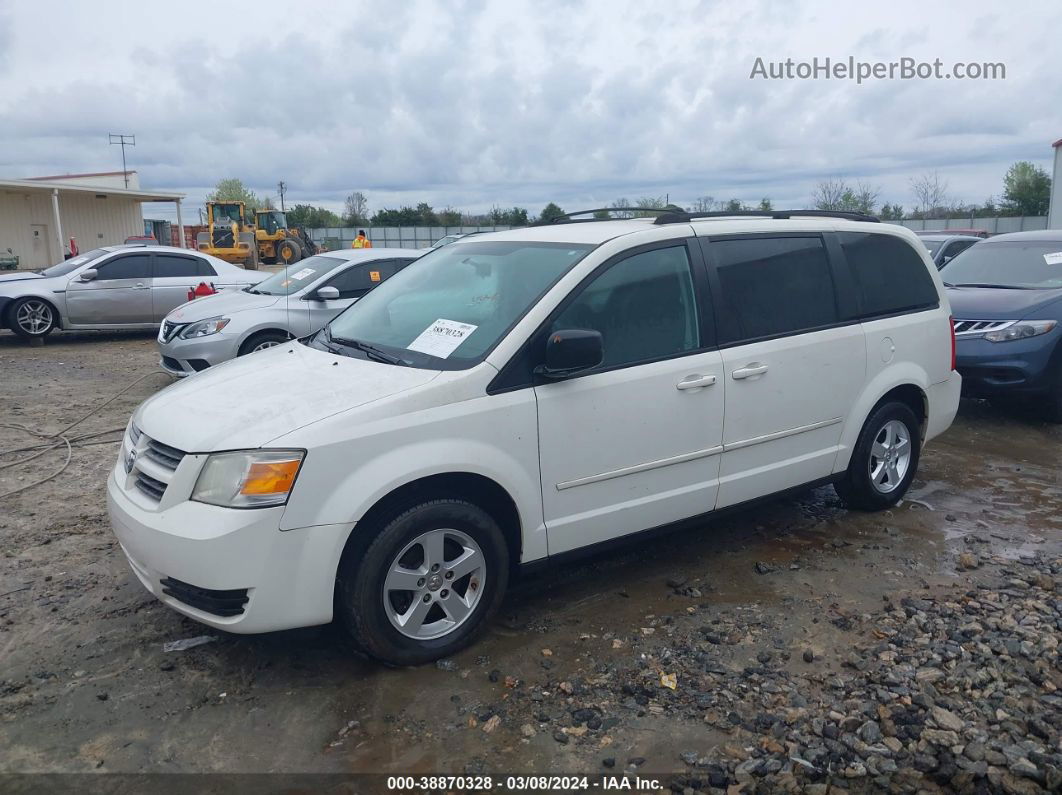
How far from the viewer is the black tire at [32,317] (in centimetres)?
1313

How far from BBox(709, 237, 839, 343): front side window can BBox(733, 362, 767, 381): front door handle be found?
15 cm

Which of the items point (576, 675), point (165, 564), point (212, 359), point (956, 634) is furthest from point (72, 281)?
point (956, 634)

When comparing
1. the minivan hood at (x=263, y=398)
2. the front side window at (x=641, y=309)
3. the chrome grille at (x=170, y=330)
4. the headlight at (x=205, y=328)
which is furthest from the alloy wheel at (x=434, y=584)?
the chrome grille at (x=170, y=330)

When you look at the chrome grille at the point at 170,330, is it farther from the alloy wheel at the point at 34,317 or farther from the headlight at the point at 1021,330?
the headlight at the point at 1021,330

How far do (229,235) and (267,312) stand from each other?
28.8 metres

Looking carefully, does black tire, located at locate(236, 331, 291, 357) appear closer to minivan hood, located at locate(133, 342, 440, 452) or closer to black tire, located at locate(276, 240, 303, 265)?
black tire, located at locate(276, 240, 303, 265)

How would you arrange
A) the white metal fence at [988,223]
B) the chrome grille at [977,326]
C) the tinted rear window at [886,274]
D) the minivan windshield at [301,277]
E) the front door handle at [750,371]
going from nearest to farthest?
the front door handle at [750,371], the tinted rear window at [886,274], the chrome grille at [977,326], the minivan windshield at [301,277], the white metal fence at [988,223]

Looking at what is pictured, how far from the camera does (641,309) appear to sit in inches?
167

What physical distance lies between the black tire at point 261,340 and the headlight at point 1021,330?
23.3ft

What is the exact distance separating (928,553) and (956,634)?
3.90ft

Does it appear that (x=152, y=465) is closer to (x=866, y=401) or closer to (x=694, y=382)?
(x=694, y=382)

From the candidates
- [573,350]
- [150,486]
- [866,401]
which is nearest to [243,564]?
[150,486]

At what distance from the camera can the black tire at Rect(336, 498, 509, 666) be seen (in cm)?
343

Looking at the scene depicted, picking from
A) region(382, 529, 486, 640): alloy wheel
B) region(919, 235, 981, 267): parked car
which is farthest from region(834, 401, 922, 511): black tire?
region(919, 235, 981, 267): parked car
